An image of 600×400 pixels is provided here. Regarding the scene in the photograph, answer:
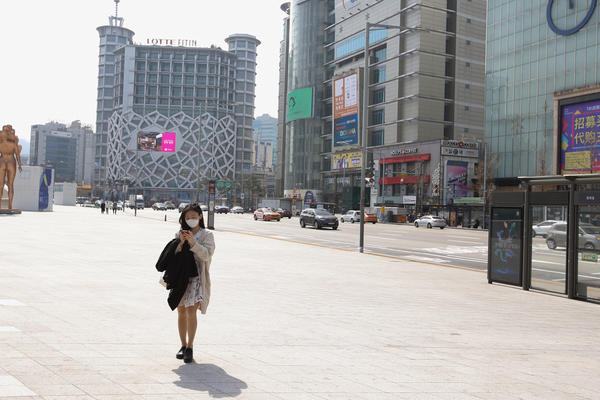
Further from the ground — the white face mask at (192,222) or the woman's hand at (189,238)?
the white face mask at (192,222)

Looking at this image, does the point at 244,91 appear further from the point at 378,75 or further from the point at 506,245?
the point at 506,245

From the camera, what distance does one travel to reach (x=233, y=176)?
168 metres

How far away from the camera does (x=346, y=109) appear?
298 feet

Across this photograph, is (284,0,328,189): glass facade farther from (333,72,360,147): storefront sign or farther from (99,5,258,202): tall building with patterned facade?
(99,5,258,202): tall building with patterned facade

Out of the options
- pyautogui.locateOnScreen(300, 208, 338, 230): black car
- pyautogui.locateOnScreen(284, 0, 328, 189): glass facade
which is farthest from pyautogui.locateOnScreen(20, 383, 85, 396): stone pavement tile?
pyautogui.locateOnScreen(284, 0, 328, 189): glass facade

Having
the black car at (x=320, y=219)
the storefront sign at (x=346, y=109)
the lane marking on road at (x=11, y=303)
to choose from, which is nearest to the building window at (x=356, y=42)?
the storefront sign at (x=346, y=109)

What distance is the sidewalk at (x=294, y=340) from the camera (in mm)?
4980

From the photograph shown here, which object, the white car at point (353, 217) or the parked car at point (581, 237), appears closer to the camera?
the parked car at point (581, 237)

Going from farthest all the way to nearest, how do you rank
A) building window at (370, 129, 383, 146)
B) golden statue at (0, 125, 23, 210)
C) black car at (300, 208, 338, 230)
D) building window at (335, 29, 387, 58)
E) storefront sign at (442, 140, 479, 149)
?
building window at (335, 29, 387, 58)
building window at (370, 129, 383, 146)
storefront sign at (442, 140, 479, 149)
golden statue at (0, 125, 23, 210)
black car at (300, 208, 338, 230)

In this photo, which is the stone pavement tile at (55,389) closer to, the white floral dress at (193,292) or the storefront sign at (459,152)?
the white floral dress at (193,292)

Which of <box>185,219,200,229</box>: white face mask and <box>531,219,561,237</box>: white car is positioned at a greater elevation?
<box>185,219,200,229</box>: white face mask

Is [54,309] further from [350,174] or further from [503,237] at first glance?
[350,174]

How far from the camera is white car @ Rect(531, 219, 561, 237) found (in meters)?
12.2

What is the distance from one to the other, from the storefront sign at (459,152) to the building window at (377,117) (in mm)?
18246
